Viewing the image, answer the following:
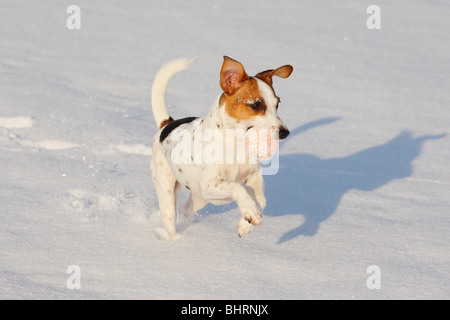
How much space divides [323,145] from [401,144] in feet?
3.49

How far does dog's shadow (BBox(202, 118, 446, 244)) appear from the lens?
19.2ft

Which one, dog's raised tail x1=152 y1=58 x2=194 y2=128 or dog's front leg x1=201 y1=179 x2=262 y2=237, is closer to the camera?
dog's front leg x1=201 y1=179 x2=262 y2=237

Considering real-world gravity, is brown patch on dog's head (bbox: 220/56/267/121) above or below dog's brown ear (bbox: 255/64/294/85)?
below

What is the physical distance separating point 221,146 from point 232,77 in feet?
1.71

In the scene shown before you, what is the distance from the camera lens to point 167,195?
206 inches

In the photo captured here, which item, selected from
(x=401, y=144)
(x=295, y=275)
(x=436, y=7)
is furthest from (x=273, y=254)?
(x=436, y=7)

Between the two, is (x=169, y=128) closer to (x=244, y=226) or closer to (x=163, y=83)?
(x=163, y=83)

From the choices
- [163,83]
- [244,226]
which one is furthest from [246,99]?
[163,83]

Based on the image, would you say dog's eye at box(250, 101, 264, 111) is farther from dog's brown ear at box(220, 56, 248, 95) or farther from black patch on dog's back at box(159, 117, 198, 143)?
black patch on dog's back at box(159, 117, 198, 143)

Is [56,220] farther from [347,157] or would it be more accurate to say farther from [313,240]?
[347,157]

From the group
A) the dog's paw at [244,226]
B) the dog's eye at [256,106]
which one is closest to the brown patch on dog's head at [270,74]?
the dog's eye at [256,106]

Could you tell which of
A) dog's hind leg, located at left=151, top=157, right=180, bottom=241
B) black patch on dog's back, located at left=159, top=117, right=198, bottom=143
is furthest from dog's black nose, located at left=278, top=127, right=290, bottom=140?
dog's hind leg, located at left=151, top=157, right=180, bottom=241

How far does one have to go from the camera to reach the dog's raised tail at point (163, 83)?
17.5ft

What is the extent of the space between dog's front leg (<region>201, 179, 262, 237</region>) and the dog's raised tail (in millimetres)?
1059
